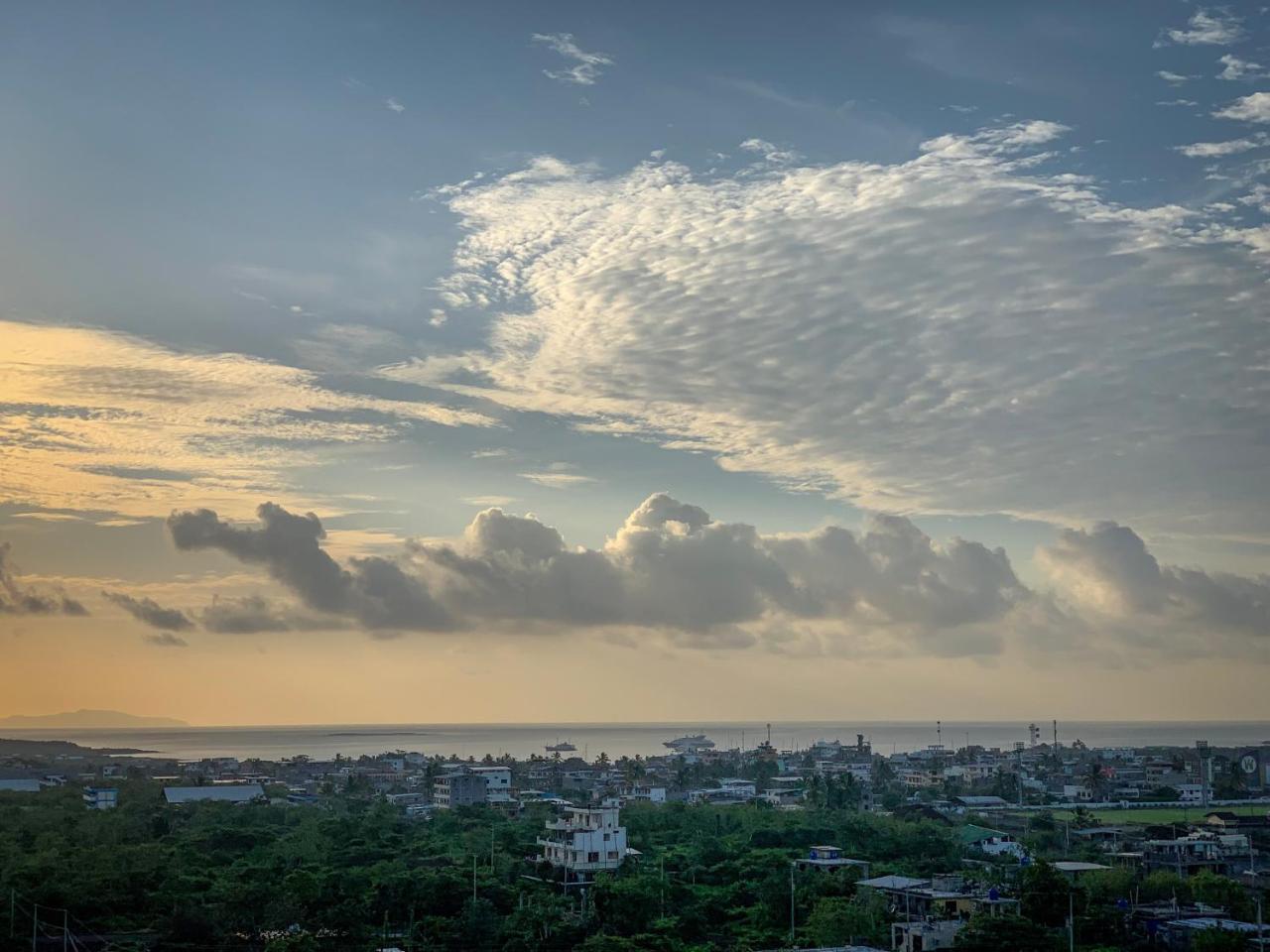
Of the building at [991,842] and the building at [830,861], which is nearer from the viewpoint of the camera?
the building at [830,861]

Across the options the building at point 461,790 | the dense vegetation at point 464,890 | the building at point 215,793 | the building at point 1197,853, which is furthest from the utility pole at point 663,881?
the building at point 461,790

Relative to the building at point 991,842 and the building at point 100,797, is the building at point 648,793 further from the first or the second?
the building at point 100,797

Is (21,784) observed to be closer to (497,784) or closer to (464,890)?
(497,784)

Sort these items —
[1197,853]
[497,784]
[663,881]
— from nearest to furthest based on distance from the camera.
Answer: [663,881] < [1197,853] < [497,784]

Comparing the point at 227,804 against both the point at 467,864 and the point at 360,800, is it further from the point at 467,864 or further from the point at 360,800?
the point at 467,864

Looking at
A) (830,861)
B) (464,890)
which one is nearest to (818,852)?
(830,861)

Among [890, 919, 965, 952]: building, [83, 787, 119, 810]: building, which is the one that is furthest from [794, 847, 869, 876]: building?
[83, 787, 119, 810]: building
